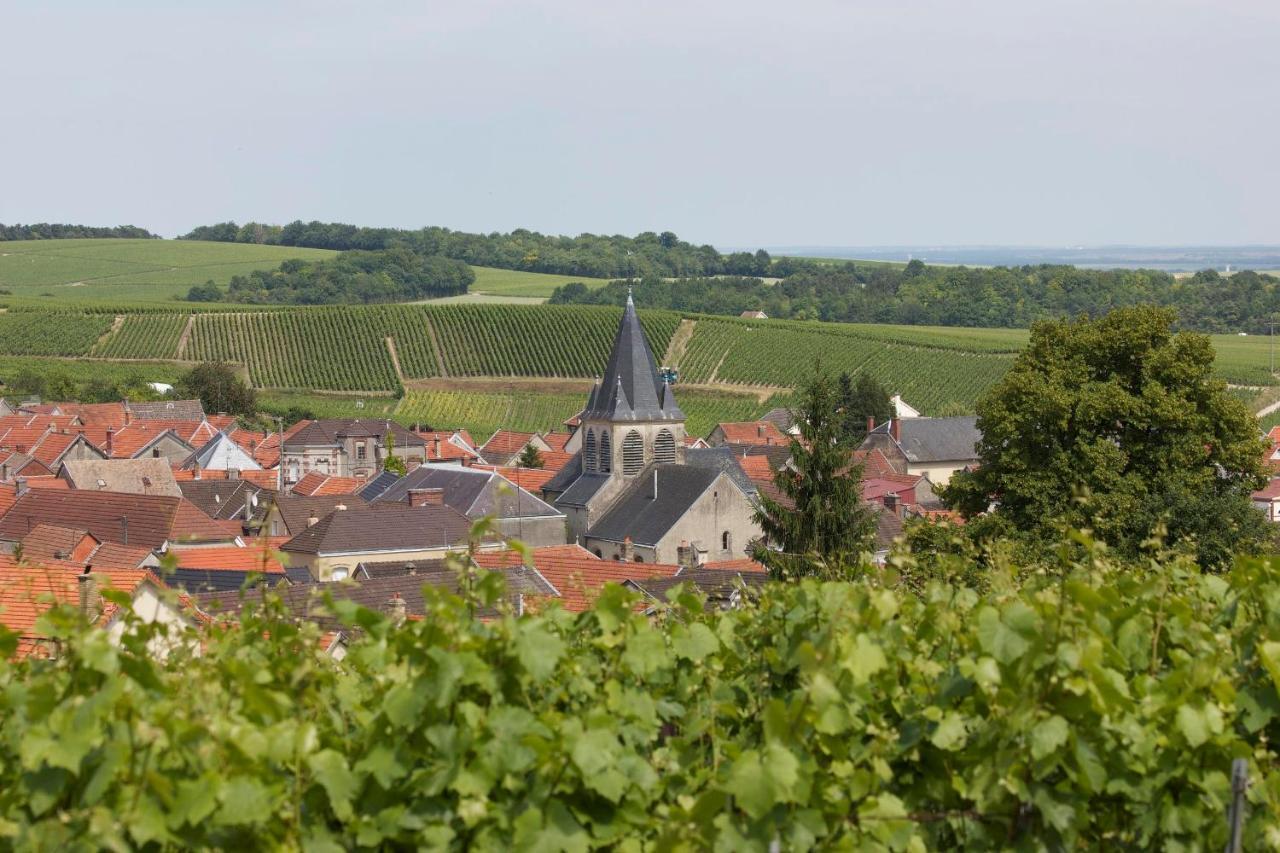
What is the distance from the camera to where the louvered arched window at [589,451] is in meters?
55.8

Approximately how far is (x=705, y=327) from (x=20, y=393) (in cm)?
5164

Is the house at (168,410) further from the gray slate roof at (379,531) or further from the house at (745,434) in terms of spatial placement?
the gray slate roof at (379,531)

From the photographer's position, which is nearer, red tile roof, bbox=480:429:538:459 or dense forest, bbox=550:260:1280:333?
red tile roof, bbox=480:429:538:459

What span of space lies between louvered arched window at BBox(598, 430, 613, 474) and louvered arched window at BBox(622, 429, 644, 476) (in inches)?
18.3

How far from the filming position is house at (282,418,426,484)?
80.5 meters

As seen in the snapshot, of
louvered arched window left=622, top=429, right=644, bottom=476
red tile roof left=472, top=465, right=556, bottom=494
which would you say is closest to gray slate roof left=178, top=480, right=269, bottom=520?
red tile roof left=472, top=465, right=556, bottom=494

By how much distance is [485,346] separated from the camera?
12538 cm

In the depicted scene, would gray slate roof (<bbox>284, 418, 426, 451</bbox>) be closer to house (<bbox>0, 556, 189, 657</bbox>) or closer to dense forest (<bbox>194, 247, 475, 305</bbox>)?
house (<bbox>0, 556, 189, 657</bbox>)

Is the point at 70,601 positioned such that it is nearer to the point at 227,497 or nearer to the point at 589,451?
the point at 227,497

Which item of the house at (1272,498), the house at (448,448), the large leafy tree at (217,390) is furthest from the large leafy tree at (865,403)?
the large leafy tree at (217,390)

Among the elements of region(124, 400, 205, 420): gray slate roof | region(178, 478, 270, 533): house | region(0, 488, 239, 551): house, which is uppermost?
region(0, 488, 239, 551): house

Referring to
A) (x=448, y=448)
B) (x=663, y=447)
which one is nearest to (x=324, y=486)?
(x=663, y=447)

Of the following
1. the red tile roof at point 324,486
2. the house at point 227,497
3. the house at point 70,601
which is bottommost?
the red tile roof at point 324,486

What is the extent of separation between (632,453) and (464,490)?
6.76m
